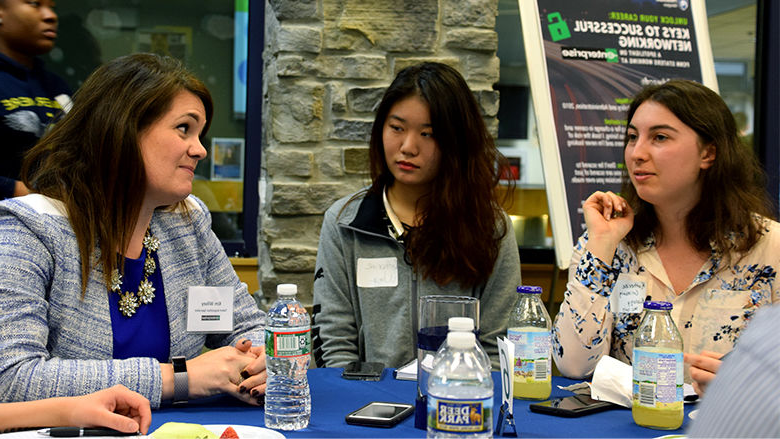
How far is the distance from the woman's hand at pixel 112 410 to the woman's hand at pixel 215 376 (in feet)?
0.64

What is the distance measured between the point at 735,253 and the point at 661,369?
0.79 m

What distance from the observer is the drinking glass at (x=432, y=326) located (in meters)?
1.26

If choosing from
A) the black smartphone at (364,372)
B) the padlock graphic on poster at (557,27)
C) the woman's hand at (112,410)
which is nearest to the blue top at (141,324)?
the woman's hand at (112,410)

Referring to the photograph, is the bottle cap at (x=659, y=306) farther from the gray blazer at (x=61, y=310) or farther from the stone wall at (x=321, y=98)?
the stone wall at (x=321, y=98)

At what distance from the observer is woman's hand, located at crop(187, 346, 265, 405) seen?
1.47 metres

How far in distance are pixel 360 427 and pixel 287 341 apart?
202 mm

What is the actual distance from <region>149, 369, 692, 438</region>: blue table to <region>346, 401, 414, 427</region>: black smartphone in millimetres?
12

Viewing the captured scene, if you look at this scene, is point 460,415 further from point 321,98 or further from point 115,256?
point 321,98

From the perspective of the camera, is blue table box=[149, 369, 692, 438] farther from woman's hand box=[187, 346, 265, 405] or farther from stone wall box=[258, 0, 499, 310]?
stone wall box=[258, 0, 499, 310]

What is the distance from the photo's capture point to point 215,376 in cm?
148

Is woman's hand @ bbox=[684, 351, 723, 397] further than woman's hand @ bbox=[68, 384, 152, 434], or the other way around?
woman's hand @ bbox=[684, 351, 723, 397]

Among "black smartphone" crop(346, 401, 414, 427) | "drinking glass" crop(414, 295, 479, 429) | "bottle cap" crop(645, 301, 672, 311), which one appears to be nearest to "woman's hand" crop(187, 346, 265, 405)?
"black smartphone" crop(346, 401, 414, 427)

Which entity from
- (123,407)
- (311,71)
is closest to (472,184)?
(311,71)

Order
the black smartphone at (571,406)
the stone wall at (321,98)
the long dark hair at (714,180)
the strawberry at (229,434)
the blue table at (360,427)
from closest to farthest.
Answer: the strawberry at (229,434) → the blue table at (360,427) → the black smartphone at (571,406) → the long dark hair at (714,180) → the stone wall at (321,98)
